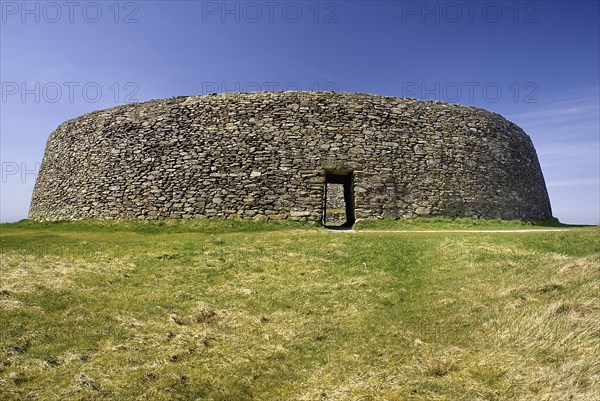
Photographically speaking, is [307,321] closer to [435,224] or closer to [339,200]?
[435,224]

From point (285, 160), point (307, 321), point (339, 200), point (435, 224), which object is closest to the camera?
point (307, 321)

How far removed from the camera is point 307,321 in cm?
862

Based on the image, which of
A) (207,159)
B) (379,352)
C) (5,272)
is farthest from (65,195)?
(379,352)

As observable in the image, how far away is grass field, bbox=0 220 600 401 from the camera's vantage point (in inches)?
231

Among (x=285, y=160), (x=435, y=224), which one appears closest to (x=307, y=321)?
(x=285, y=160)

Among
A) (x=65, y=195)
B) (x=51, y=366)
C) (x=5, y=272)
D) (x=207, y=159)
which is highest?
(x=207, y=159)

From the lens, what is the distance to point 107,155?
2398 centimetres

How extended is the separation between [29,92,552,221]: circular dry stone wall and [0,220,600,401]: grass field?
674cm

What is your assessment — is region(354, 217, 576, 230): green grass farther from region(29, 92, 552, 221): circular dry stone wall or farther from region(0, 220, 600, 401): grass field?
region(0, 220, 600, 401): grass field

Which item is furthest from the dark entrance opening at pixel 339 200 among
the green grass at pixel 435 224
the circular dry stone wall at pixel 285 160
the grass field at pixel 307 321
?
the grass field at pixel 307 321

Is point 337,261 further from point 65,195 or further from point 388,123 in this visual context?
point 65,195

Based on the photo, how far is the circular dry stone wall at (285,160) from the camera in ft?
71.8

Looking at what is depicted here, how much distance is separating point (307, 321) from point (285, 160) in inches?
571

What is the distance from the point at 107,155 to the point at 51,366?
1982 cm
